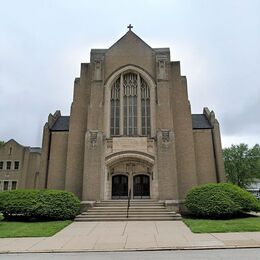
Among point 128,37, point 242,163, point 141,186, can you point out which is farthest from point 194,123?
point 242,163

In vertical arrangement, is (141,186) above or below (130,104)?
below

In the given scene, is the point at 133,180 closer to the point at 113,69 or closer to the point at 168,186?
the point at 168,186

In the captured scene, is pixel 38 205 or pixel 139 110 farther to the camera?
pixel 139 110

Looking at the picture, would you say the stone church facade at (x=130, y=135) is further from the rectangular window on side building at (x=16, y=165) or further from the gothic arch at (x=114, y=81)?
the rectangular window on side building at (x=16, y=165)

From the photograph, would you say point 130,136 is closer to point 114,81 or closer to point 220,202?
point 114,81

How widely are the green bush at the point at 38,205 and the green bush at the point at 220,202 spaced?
8054 mm

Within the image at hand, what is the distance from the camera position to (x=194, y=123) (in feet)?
82.0

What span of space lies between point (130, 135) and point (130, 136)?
383mm

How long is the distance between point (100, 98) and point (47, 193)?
9373 mm

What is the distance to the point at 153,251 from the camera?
7.67 meters

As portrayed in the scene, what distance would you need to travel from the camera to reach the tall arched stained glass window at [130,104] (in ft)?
72.0

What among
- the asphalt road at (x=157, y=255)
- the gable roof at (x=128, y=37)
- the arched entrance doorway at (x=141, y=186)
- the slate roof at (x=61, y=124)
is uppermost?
the gable roof at (x=128, y=37)

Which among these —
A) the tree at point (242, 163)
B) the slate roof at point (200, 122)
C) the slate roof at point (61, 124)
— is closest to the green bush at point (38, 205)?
the slate roof at point (61, 124)

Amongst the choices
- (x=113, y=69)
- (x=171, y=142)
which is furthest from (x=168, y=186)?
(x=113, y=69)
